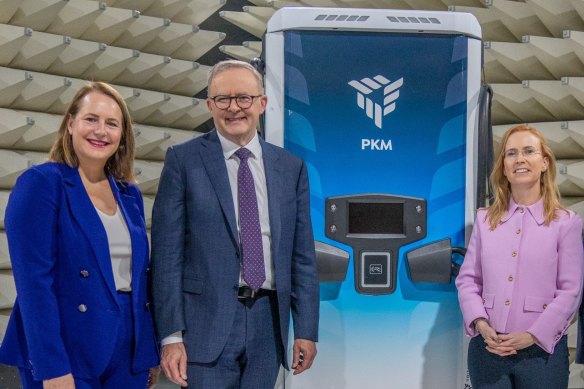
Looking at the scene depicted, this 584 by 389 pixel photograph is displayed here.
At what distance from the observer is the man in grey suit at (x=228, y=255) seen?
7.63ft

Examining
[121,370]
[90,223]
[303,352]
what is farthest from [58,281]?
[303,352]

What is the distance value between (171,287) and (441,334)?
4.05 ft

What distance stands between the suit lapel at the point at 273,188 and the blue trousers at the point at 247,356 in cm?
19

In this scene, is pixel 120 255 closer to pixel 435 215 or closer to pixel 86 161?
pixel 86 161

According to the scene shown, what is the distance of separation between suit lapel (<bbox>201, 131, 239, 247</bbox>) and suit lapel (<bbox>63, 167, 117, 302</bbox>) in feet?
1.25

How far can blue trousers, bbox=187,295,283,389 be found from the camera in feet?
7.63

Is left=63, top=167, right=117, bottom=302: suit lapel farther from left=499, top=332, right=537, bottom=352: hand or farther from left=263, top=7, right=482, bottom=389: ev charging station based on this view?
left=499, top=332, right=537, bottom=352: hand

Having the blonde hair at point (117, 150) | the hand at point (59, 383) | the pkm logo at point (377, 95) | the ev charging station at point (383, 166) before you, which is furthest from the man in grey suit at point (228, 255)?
the pkm logo at point (377, 95)

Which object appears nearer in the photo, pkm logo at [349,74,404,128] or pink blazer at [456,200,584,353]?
pink blazer at [456,200,584,353]

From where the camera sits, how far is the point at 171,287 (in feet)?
7.61

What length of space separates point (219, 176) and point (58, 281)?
0.57m

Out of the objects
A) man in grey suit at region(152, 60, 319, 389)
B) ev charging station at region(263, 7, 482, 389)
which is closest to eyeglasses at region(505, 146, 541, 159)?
ev charging station at region(263, 7, 482, 389)

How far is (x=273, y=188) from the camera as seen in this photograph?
8.08 feet

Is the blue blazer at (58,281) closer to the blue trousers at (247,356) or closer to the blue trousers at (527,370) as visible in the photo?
the blue trousers at (247,356)
